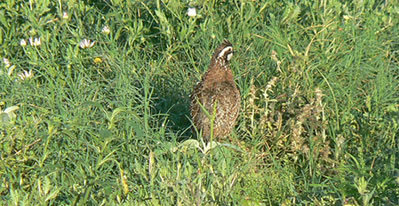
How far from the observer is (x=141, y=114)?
647 cm

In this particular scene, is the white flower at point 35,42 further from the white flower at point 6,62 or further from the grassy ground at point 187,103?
the white flower at point 6,62

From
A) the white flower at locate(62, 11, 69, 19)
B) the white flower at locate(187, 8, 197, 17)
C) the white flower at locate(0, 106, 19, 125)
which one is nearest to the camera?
the white flower at locate(0, 106, 19, 125)

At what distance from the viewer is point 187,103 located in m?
6.87

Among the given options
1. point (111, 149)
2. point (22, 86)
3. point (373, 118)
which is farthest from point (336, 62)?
point (22, 86)

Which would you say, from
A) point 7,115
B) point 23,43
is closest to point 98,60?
point 23,43

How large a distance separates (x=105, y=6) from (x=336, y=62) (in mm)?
2493

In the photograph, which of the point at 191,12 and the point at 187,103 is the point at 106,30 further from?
the point at 187,103

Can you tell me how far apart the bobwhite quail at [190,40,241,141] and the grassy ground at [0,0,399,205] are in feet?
0.59

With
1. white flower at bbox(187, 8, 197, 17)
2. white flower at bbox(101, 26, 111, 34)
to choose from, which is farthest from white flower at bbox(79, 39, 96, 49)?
white flower at bbox(187, 8, 197, 17)

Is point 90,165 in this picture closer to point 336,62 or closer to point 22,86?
point 22,86

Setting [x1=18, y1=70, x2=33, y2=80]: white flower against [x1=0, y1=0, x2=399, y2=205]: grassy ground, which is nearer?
[x1=0, y1=0, x2=399, y2=205]: grassy ground

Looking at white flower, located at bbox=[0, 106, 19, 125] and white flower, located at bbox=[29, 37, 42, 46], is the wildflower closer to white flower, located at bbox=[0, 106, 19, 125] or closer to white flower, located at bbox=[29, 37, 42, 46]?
white flower, located at bbox=[29, 37, 42, 46]

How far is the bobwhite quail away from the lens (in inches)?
242

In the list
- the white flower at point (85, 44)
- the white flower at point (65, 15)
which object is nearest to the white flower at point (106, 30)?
the white flower at point (85, 44)
